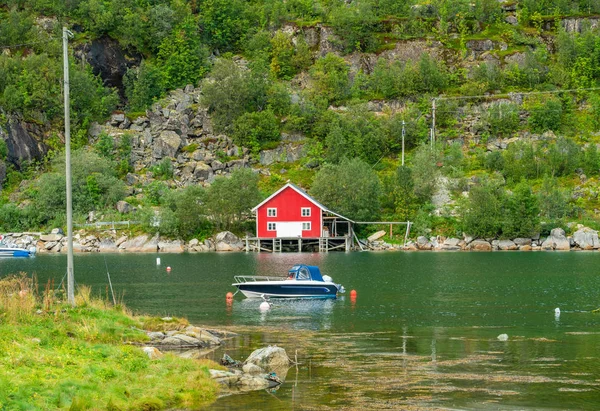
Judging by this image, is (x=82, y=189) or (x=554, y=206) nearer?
(x=554, y=206)

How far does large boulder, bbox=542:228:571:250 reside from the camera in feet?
312

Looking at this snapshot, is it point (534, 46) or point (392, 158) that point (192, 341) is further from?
point (534, 46)

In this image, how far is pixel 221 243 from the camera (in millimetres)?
100438

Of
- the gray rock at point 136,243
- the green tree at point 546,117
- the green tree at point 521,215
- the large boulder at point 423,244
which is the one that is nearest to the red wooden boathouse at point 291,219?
the large boulder at point 423,244

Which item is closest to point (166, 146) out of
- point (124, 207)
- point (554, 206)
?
point (124, 207)

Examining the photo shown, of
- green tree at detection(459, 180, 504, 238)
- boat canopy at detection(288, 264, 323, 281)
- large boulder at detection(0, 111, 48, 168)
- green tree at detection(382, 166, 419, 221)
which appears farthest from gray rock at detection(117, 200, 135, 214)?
boat canopy at detection(288, 264, 323, 281)

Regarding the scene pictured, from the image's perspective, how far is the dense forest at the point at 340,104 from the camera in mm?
102438

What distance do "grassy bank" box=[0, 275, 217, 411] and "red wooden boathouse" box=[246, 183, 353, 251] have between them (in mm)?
70545

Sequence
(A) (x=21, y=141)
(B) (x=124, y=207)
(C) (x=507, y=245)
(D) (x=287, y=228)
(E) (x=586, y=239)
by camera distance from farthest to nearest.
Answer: (A) (x=21, y=141) → (B) (x=124, y=207) → (D) (x=287, y=228) → (C) (x=507, y=245) → (E) (x=586, y=239)

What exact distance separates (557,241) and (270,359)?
244 ft

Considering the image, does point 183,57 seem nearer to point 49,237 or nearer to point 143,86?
point 143,86

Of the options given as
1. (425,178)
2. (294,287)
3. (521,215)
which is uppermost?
(425,178)

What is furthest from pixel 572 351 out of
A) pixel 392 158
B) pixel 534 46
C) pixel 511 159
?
pixel 534 46

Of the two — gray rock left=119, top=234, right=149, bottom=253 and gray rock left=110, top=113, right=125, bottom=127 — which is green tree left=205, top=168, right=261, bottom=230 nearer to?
gray rock left=119, top=234, right=149, bottom=253
